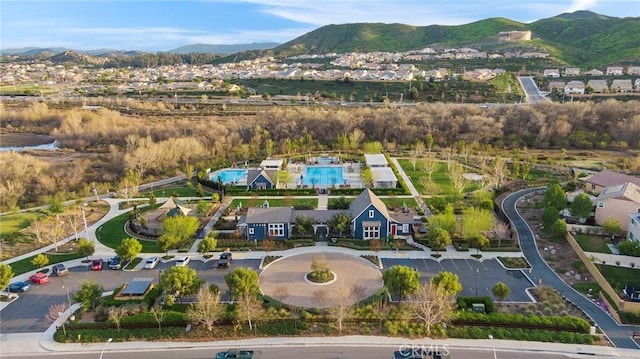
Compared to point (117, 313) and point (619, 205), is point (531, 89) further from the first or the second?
point (117, 313)

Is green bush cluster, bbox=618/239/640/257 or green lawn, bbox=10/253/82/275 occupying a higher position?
green bush cluster, bbox=618/239/640/257

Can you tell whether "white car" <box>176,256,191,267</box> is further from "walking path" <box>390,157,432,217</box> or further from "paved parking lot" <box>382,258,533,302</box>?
"walking path" <box>390,157,432,217</box>

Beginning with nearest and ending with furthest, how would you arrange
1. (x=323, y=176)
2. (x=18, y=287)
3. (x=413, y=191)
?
(x=18, y=287) → (x=413, y=191) → (x=323, y=176)

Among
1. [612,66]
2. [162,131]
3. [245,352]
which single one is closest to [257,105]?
[162,131]

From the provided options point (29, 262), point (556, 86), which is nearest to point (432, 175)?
point (29, 262)

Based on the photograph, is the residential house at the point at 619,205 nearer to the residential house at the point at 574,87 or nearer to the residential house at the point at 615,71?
the residential house at the point at 574,87

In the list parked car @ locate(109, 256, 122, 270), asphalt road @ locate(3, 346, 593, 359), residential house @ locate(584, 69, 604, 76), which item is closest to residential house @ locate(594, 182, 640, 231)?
asphalt road @ locate(3, 346, 593, 359)
